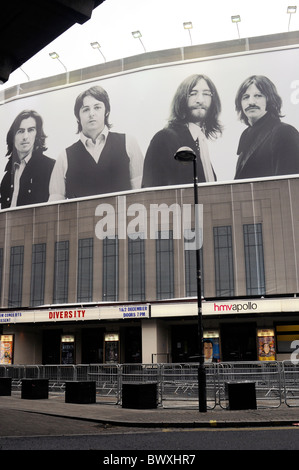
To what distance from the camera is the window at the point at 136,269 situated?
114 ft

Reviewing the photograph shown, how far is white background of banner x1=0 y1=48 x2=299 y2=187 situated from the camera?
3581cm

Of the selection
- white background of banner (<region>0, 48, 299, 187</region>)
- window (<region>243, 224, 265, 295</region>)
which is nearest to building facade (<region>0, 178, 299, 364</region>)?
window (<region>243, 224, 265, 295</region>)

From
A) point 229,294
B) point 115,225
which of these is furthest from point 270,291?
point 115,225

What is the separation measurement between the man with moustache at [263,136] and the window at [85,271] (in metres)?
12.0

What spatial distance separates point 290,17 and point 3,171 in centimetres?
2647

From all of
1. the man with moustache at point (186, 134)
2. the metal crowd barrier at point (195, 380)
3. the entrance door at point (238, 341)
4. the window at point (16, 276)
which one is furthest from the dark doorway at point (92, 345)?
the metal crowd barrier at point (195, 380)

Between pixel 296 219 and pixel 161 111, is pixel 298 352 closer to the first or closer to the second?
pixel 296 219

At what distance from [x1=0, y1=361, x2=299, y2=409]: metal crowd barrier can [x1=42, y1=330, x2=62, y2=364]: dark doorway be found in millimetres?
17808

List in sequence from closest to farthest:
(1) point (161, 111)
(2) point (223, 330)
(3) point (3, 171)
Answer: (2) point (223, 330) < (1) point (161, 111) < (3) point (3, 171)

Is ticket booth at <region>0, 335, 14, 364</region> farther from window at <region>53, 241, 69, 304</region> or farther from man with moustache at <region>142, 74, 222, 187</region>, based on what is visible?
man with moustache at <region>142, 74, 222, 187</region>

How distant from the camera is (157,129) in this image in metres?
Result: 37.4

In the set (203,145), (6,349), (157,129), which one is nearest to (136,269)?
(203,145)

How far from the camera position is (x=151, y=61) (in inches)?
1532

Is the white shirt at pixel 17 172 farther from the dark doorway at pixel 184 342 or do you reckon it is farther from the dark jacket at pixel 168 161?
the dark doorway at pixel 184 342
